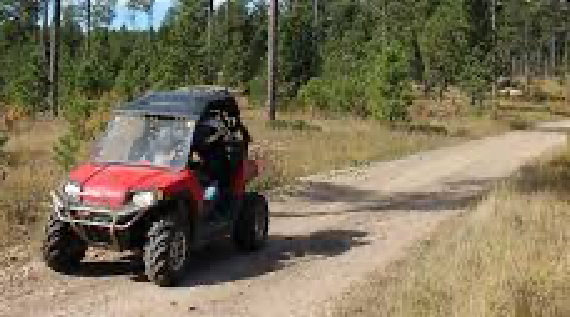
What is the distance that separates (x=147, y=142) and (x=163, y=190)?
107cm

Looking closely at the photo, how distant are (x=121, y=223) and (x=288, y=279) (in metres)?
2.17

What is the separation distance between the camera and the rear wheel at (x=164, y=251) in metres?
8.56

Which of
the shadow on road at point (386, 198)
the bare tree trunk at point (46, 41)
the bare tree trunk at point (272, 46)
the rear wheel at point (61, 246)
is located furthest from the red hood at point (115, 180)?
the bare tree trunk at point (46, 41)

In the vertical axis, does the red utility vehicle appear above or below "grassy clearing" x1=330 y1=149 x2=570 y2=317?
above

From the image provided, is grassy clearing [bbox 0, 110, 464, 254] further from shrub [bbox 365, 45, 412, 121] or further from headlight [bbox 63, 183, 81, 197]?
headlight [bbox 63, 183, 81, 197]

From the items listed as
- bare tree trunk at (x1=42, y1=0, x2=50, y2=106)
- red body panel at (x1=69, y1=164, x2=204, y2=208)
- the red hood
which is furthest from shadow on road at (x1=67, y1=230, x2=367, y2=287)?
bare tree trunk at (x1=42, y1=0, x2=50, y2=106)

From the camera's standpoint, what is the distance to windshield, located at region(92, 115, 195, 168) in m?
9.40

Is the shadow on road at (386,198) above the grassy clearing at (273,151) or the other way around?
the other way around

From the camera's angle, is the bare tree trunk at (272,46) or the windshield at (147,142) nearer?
the windshield at (147,142)

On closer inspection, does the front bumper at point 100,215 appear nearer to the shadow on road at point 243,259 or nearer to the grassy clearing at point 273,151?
the shadow on road at point 243,259

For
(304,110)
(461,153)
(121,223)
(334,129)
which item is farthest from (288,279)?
(304,110)

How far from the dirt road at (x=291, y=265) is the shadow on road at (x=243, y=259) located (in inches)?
0.5

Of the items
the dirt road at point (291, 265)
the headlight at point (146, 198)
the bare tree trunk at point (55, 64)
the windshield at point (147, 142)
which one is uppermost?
the bare tree trunk at point (55, 64)

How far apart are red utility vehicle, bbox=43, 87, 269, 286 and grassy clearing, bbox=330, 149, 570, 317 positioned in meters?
2.01
